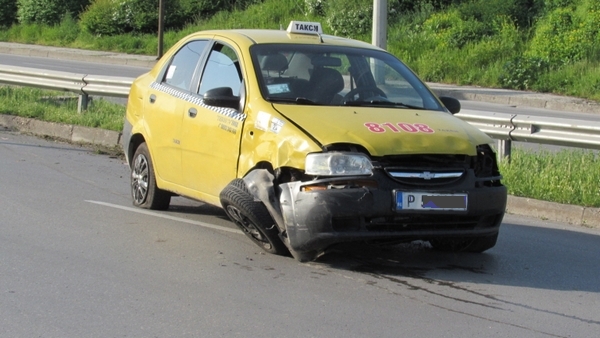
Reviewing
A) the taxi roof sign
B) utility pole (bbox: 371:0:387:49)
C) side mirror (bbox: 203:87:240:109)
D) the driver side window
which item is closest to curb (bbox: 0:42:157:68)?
utility pole (bbox: 371:0:387:49)

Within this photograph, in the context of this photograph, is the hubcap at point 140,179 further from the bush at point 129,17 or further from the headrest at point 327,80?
the bush at point 129,17

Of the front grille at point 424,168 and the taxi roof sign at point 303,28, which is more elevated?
the taxi roof sign at point 303,28

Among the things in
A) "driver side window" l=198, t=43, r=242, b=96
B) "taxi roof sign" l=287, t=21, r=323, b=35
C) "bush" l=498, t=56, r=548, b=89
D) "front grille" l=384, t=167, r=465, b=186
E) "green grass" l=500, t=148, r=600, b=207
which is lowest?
"green grass" l=500, t=148, r=600, b=207

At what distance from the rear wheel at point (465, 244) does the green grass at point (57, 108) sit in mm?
6529

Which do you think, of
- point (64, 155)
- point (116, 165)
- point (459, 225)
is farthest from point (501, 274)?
point (64, 155)

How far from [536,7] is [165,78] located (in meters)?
23.3

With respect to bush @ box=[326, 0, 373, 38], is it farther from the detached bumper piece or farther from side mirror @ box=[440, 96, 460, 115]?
the detached bumper piece

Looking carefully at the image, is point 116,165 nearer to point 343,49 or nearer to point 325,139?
point 343,49

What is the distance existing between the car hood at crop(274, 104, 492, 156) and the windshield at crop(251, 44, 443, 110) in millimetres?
222

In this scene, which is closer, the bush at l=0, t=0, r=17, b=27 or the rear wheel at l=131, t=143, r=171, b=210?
the rear wheel at l=131, t=143, r=171, b=210

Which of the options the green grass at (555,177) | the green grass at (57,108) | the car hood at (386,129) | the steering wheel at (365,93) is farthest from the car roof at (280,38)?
the green grass at (57,108)

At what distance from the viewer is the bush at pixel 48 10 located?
41562 millimetres

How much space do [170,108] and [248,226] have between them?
5.35 ft

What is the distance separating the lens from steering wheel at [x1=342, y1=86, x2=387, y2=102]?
23.7ft
